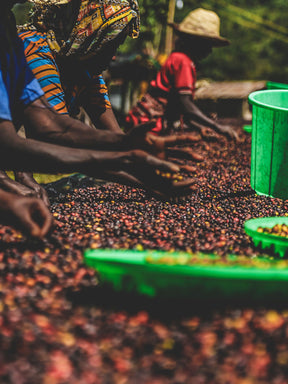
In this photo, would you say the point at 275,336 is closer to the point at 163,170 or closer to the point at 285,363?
the point at 285,363

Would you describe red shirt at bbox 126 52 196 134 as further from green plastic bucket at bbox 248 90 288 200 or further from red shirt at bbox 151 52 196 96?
green plastic bucket at bbox 248 90 288 200

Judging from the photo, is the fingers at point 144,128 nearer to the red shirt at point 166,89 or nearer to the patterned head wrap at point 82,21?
the patterned head wrap at point 82,21

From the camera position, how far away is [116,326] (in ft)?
5.36

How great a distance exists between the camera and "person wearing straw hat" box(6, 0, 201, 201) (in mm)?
2520

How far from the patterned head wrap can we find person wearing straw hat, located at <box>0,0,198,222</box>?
17.1 inches

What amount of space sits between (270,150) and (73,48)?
5.41 ft

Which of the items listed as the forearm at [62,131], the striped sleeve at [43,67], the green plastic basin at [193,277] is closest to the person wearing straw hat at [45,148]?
the forearm at [62,131]

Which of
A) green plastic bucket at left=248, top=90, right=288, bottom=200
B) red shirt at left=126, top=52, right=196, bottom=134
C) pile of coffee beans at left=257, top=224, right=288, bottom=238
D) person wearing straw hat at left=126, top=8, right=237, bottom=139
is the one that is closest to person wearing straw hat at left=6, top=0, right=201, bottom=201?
pile of coffee beans at left=257, top=224, right=288, bottom=238

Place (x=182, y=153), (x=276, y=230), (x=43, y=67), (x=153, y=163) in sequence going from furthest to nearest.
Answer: (x=43, y=67)
(x=276, y=230)
(x=182, y=153)
(x=153, y=163)

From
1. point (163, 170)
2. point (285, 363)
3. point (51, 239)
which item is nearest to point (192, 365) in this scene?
point (285, 363)

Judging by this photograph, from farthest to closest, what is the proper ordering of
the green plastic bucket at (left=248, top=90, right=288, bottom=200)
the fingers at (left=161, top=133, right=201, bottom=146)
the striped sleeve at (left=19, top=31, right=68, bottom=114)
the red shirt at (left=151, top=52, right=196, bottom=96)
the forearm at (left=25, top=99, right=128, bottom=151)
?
the red shirt at (left=151, top=52, right=196, bottom=96) < the green plastic bucket at (left=248, top=90, right=288, bottom=200) < the striped sleeve at (left=19, top=31, right=68, bottom=114) < the forearm at (left=25, top=99, right=128, bottom=151) < the fingers at (left=161, top=133, right=201, bottom=146)

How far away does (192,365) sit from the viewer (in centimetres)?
145

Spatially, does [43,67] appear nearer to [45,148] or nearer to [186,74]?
[45,148]

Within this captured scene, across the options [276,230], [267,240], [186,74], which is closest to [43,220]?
[267,240]
